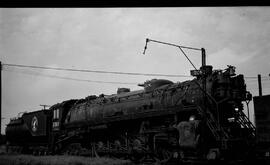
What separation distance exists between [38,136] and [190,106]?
14940mm

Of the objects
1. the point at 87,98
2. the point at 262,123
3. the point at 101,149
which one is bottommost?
the point at 101,149

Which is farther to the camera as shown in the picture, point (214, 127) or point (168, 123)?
point (168, 123)

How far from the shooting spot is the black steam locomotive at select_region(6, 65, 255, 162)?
13.4 metres

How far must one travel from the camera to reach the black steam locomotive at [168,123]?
1341cm

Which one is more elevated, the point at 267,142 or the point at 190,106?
the point at 190,106

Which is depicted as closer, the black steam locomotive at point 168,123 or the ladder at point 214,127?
the ladder at point 214,127

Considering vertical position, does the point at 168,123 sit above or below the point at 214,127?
above

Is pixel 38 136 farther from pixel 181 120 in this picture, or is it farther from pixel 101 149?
pixel 181 120

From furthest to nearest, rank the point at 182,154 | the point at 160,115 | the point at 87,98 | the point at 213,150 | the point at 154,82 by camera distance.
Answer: the point at 87,98, the point at 154,82, the point at 160,115, the point at 182,154, the point at 213,150

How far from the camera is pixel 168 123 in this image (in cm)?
1541

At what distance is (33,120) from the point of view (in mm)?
25172

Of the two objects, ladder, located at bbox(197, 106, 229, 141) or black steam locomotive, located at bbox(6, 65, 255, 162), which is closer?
ladder, located at bbox(197, 106, 229, 141)
